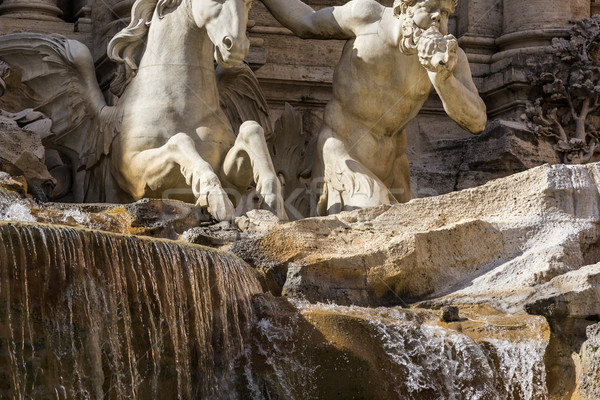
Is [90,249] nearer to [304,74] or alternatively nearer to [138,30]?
[138,30]

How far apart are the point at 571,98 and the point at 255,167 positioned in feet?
14.0

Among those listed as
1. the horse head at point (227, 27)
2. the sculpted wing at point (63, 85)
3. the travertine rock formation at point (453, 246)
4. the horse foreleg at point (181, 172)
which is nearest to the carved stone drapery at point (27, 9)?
the sculpted wing at point (63, 85)

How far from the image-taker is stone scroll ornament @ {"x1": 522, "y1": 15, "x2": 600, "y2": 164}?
1250cm

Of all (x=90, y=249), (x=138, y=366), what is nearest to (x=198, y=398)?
(x=138, y=366)

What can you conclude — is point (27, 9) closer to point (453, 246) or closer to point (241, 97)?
point (241, 97)

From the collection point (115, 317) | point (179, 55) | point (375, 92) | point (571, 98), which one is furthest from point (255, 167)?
point (571, 98)

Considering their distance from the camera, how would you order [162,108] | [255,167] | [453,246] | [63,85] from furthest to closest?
[63,85] < [162,108] < [255,167] < [453,246]

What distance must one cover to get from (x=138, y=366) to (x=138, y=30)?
399 cm

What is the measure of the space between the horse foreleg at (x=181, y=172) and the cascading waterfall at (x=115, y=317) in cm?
150

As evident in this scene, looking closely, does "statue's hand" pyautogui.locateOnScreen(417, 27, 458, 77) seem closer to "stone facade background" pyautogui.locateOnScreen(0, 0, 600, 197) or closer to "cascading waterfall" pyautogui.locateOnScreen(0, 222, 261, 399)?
"cascading waterfall" pyautogui.locateOnScreen(0, 222, 261, 399)

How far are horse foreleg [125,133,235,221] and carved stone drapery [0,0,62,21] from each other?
276 cm

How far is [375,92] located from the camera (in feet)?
33.1

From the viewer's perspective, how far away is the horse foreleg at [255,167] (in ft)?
30.2

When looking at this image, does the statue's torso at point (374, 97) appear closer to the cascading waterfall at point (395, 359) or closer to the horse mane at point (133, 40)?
the horse mane at point (133, 40)
